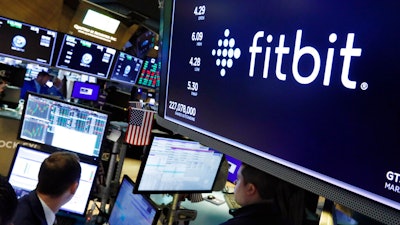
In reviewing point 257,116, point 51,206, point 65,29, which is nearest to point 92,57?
point 65,29

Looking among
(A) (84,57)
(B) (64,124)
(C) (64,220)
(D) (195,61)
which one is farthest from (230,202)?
(A) (84,57)

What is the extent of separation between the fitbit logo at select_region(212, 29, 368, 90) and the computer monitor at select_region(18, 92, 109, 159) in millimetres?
1513

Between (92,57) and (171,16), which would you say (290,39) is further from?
(92,57)

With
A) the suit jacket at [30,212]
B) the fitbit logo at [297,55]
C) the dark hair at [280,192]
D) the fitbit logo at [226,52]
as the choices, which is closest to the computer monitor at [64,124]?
the suit jacket at [30,212]

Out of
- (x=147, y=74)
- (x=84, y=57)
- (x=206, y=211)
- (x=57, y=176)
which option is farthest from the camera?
(x=147, y=74)

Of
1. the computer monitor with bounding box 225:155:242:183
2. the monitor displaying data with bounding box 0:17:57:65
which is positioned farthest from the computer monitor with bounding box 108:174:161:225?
the monitor displaying data with bounding box 0:17:57:65

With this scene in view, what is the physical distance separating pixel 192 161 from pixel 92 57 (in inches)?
154

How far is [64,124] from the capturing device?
2551 millimetres

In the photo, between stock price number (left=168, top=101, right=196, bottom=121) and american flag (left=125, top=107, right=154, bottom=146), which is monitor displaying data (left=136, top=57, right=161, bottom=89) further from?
stock price number (left=168, top=101, right=196, bottom=121)

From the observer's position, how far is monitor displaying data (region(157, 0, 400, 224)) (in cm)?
69

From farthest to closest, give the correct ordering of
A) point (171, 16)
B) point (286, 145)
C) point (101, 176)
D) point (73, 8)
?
point (73, 8) < point (101, 176) < point (171, 16) < point (286, 145)

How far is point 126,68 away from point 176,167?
14.6 feet

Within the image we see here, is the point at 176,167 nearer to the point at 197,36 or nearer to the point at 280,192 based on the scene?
the point at 280,192

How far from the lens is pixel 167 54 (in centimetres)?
170
